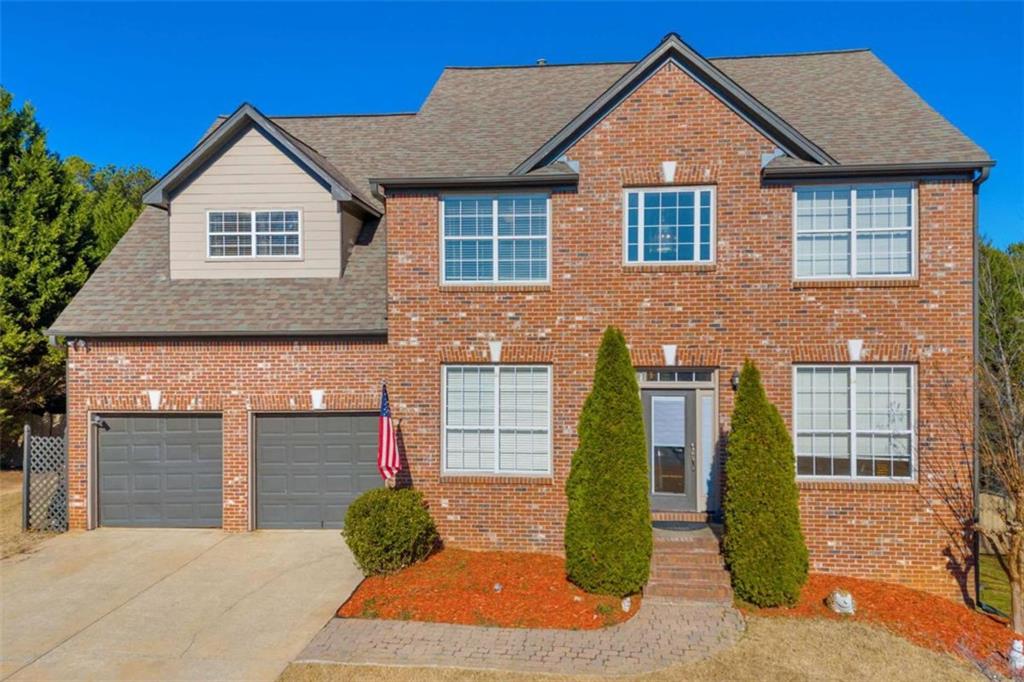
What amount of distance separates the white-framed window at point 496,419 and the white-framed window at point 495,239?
5.20 ft

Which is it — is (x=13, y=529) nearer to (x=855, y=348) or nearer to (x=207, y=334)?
(x=207, y=334)

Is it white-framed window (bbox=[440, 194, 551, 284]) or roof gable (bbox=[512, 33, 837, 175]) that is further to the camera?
white-framed window (bbox=[440, 194, 551, 284])

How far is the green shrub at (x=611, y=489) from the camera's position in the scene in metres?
8.75

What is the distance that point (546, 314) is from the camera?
34.9ft

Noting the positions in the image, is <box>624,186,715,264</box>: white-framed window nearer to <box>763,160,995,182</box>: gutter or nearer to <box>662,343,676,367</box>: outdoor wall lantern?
<box>763,160,995,182</box>: gutter

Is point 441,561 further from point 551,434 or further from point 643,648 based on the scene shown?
point 643,648

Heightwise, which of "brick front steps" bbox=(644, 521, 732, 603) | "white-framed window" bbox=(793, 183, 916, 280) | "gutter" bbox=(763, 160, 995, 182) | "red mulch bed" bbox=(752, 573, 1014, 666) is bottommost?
"red mulch bed" bbox=(752, 573, 1014, 666)

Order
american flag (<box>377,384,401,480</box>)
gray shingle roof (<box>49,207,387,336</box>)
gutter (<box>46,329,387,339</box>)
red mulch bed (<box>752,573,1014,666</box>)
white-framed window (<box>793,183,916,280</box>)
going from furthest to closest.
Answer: gray shingle roof (<box>49,207,387,336</box>)
gutter (<box>46,329,387,339</box>)
american flag (<box>377,384,401,480</box>)
white-framed window (<box>793,183,916,280</box>)
red mulch bed (<box>752,573,1014,666</box>)

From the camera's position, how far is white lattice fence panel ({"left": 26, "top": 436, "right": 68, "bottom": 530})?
1185cm

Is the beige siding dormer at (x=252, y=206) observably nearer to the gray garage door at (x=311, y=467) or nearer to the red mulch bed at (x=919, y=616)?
the gray garage door at (x=311, y=467)

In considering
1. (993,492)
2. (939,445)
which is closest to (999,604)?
(993,492)

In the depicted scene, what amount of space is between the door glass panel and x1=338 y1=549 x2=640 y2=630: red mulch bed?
2.33 meters

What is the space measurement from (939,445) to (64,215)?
20870 mm

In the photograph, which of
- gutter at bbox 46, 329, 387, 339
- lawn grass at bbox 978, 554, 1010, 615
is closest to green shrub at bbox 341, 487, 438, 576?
gutter at bbox 46, 329, 387, 339
